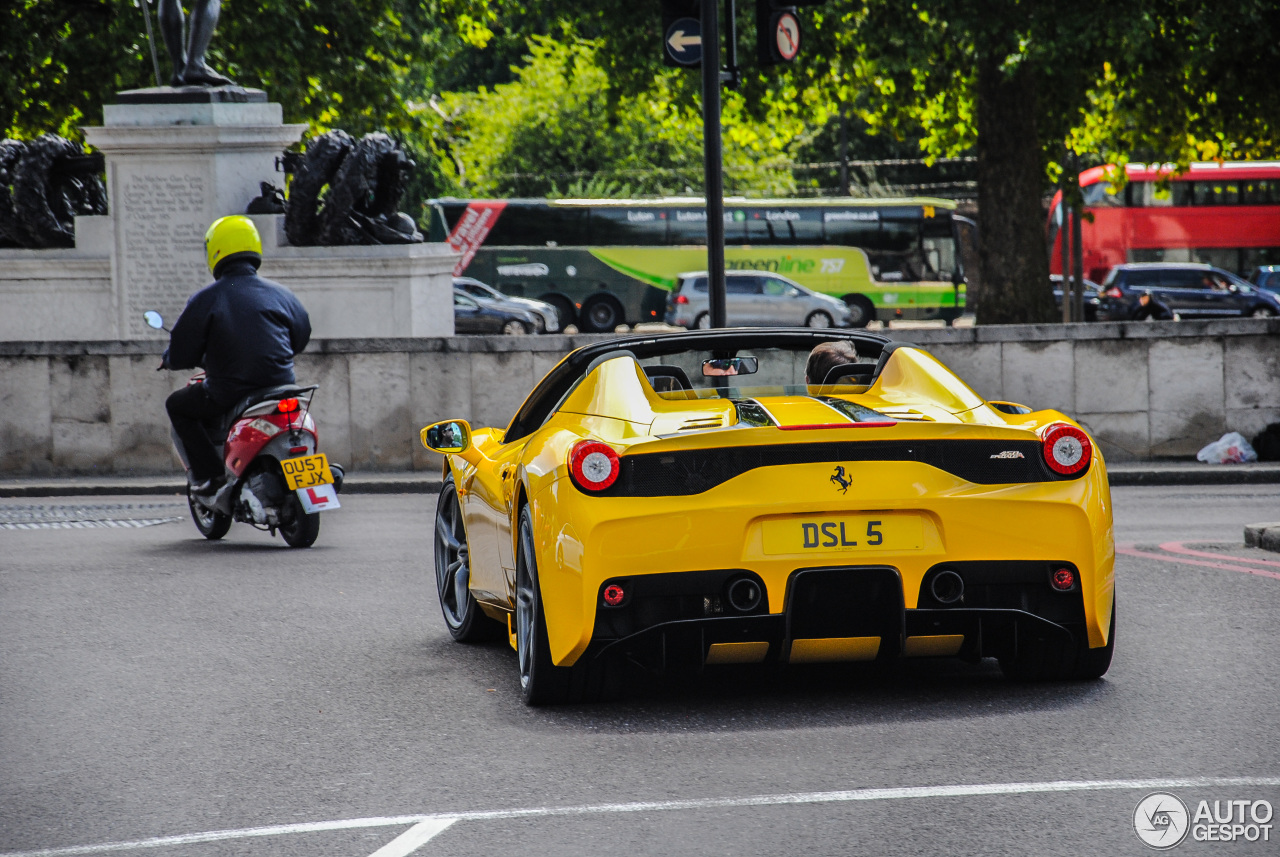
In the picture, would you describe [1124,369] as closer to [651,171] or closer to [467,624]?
[467,624]

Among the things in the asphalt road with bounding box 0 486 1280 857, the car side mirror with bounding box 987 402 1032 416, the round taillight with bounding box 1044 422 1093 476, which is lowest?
the asphalt road with bounding box 0 486 1280 857

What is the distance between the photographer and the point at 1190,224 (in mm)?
53406

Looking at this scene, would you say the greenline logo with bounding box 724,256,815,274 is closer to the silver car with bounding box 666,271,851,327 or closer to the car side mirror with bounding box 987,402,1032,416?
the silver car with bounding box 666,271,851,327

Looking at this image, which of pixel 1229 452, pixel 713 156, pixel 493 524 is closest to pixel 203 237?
pixel 713 156

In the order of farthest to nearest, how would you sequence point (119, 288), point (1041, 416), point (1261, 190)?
point (1261, 190) < point (119, 288) < point (1041, 416)

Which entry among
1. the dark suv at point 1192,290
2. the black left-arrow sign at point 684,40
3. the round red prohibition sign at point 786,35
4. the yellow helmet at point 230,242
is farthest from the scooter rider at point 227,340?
the dark suv at point 1192,290

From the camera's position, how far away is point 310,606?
7.88 meters

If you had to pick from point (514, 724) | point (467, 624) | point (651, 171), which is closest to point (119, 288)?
point (467, 624)

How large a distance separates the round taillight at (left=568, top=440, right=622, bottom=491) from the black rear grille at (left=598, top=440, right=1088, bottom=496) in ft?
0.09

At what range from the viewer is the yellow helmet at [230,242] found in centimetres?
1015

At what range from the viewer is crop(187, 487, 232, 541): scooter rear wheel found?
34.6 feet

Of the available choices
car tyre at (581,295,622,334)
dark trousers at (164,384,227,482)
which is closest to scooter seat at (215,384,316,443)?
dark trousers at (164,384,227,482)

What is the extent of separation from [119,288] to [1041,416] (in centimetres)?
1436

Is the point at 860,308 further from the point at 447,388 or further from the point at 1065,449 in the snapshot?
the point at 1065,449
